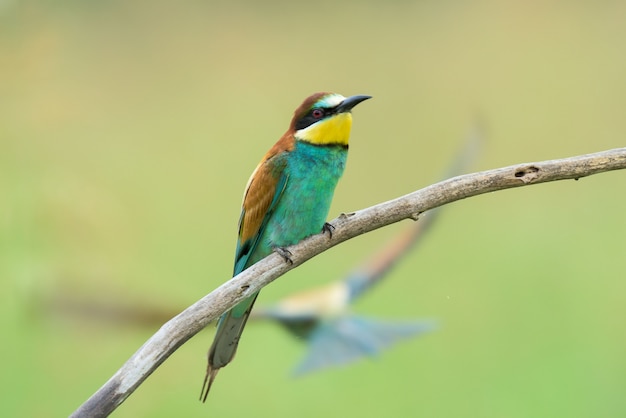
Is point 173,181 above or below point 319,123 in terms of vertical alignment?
below

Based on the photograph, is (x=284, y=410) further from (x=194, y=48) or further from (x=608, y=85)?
(x=608, y=85)

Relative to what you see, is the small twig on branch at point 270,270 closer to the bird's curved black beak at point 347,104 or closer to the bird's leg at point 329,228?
the bird's leg at point 329,228

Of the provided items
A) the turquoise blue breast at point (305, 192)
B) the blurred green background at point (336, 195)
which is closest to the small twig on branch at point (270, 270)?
the turquoise blue breast at point (305, 192)

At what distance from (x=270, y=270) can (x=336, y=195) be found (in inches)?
70.4

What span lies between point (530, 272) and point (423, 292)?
0.45m

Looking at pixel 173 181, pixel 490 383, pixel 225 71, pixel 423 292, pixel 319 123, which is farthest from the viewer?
pixel 225 71

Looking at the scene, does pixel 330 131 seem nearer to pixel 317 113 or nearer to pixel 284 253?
pixel 317 113

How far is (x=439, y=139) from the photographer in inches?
139

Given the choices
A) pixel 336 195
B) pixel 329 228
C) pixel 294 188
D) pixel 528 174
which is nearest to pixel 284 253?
pixel 329 228

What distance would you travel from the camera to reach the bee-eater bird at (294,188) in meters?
1.71

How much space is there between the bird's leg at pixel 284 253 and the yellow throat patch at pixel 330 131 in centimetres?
27

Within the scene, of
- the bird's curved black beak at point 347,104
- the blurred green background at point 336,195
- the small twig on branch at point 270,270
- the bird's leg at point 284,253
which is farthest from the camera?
the blurred green background at point 336,195

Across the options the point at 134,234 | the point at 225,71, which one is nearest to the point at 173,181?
the point at 134,234

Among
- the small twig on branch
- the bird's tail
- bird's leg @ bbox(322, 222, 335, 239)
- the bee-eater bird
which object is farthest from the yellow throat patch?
the bird's tail
